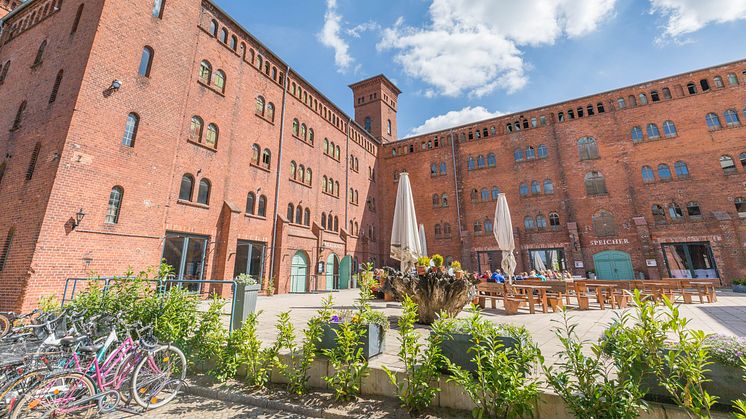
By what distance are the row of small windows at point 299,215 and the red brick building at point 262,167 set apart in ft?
0.53

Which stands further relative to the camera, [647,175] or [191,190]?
[647,175]

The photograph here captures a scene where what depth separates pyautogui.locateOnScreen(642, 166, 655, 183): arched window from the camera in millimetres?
21281

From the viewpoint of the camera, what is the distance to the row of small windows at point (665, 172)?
2052cm

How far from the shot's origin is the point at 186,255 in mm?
12547

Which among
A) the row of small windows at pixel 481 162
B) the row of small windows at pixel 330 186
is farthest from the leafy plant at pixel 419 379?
the row of small windows at pixel 481 162

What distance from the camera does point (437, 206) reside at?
2786 cm

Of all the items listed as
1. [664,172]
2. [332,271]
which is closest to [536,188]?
[664,172]

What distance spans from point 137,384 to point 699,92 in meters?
32.5

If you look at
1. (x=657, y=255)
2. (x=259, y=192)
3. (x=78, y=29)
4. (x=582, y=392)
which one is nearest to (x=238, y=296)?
(x=582, y=392)

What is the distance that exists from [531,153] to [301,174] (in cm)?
1868

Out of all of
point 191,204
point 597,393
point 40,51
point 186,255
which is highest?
point 40,51

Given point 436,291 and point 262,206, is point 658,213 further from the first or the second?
point 262,206

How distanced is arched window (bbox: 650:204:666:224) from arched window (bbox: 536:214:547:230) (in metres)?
6.44

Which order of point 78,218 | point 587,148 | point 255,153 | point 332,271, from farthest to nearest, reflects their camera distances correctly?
point 587,148, point 332,271, point 255,153, point 78,218
